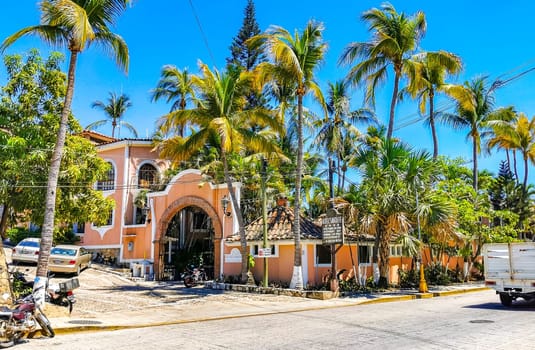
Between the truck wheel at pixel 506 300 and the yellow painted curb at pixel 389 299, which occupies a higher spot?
the truck wheel at pixel 506 300

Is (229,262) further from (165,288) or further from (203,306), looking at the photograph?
(203,306)

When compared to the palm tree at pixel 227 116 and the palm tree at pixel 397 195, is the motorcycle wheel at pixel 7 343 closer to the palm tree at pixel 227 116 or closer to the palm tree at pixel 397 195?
the palm tree at pixel 227 116

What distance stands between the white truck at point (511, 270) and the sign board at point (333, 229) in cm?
529

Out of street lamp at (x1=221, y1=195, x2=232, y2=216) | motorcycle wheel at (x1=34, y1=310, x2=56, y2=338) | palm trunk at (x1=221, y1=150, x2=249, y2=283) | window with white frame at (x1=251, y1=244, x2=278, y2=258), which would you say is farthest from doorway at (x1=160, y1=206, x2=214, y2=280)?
motorcycle wheel at (x1=34, y1=310, x2=56, y2=338)

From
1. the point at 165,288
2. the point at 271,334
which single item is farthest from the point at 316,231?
the point at 271,334

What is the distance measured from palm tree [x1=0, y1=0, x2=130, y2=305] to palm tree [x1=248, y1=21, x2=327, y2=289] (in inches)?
263

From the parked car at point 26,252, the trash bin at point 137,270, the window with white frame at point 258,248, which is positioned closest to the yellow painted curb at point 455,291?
the window with white frame at point 258,248

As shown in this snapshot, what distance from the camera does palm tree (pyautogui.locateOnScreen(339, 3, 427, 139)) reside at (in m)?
21.9

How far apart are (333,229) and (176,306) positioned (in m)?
6.85

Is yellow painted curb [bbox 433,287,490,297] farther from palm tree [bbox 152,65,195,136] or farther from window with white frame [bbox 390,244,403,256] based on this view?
palm tree [bbox 152,65,195,136]

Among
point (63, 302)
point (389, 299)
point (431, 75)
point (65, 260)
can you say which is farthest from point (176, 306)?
point (431, 75)

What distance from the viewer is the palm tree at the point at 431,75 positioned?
73.9ft

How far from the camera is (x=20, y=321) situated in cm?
912

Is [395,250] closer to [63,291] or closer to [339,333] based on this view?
[339,333]
